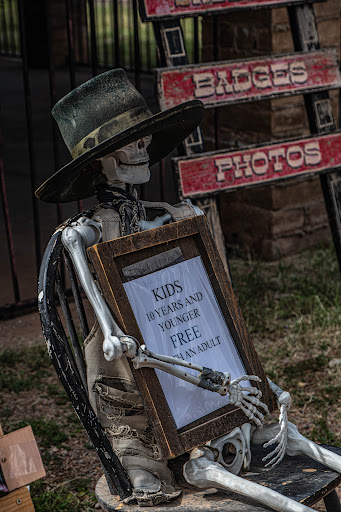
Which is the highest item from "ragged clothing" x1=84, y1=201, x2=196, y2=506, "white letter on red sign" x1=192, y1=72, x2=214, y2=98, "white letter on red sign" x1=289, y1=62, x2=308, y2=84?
"white letter on red sign" x1=289, y1=62, x2=308, y2=84

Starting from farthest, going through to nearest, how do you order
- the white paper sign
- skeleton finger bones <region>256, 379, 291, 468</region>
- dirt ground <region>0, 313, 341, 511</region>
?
dirt ground <region>0, 313, 341, 511</region>
skeleton finger bones <region>256, 379, 291, 468</region>
the white paper sign

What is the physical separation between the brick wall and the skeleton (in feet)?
9.68

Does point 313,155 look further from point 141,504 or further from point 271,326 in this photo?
point 141,504

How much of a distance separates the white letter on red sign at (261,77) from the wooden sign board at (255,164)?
1.07 ft

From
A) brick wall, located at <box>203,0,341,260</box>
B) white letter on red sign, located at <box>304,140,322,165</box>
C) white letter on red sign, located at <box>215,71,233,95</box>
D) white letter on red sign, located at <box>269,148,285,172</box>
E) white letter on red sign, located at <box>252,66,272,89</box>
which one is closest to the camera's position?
white letter on red sign, located at <box>215,71,233,95</box>

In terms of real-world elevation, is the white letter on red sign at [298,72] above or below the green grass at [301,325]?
above

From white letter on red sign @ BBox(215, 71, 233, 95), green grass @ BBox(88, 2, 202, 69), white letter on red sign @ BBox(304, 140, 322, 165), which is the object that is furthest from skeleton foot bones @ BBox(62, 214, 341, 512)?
green grass @ BBox(88, 2, 202, 69)

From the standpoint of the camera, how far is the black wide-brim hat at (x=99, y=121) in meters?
2.07

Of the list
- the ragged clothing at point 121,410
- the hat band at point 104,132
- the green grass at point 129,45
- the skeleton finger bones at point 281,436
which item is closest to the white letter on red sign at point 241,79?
the hat band at point 104,132

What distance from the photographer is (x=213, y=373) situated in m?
2.05

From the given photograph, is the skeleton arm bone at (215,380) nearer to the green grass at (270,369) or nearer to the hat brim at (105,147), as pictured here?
the hat brim at (105,147)

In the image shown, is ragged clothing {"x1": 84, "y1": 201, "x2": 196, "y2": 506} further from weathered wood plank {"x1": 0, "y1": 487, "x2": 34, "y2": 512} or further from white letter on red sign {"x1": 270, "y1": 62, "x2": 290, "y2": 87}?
white letter on red sign {"x1": 270, "y1": 62, "x2": 290, "y2": 87}

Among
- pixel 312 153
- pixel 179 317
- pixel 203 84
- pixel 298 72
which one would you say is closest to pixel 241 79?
pixel 203 84

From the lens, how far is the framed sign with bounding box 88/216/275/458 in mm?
1981
